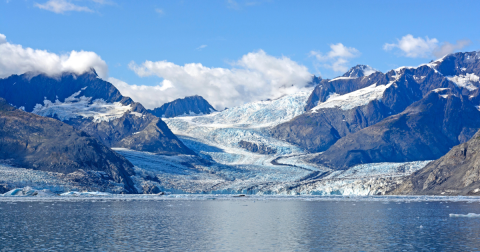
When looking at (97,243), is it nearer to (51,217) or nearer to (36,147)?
(51,217)

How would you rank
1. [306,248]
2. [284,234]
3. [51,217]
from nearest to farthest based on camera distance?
1. [306,248]
2. [284,234]
3. [51,217]

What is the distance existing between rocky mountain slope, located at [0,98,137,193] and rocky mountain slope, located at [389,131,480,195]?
10113 cm

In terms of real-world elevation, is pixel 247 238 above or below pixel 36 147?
below

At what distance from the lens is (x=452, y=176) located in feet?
505

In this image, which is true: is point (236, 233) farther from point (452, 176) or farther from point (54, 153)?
point (54, 153)

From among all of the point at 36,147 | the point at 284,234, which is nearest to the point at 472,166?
the point at 284,234

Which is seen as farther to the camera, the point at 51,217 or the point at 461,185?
the point at 461,185

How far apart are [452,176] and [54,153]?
13788cm

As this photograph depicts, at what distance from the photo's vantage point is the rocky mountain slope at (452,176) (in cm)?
14438

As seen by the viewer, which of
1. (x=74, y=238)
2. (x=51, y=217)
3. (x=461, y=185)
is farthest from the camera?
(x=461, y=185)

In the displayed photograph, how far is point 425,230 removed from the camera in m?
54.2

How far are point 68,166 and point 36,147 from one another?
19974 millimetres

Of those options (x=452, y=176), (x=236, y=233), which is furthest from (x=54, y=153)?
(x=236, y=233)

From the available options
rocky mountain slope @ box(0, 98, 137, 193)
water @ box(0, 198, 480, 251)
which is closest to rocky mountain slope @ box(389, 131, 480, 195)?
water @ box(0, 198, 480, 251)
